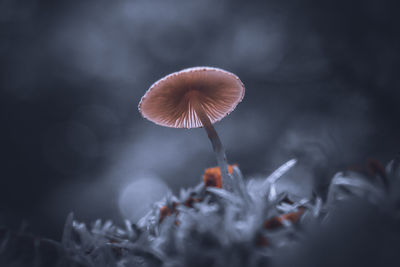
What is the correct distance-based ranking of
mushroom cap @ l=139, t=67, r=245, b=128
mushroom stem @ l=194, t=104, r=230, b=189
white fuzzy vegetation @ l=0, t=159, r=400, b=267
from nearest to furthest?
white fuzzy vegetation @ l=0, t=159, r=400, b=267
mushroom stem @ l=194, t=104, r=230, b=189
mushroom cap @ l=139, t=67, r=245, b=128

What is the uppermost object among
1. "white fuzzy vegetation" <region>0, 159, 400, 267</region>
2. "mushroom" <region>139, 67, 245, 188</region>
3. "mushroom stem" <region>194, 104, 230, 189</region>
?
"mushroom" <region>139, 67, 245, 188</region>

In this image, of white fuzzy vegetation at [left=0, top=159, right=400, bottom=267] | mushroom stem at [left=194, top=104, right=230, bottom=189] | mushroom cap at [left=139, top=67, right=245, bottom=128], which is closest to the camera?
white fuzzy vegetation at [left=0, top=159, right=400, bottom=267]

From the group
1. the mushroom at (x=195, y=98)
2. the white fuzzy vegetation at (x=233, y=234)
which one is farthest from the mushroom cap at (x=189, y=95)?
the white fuzzy vegetation at (x=233, y=234)

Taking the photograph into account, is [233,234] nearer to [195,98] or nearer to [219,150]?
[219,150]

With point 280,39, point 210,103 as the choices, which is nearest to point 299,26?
point 280,39

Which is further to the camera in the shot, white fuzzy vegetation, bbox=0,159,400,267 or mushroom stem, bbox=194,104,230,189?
mushroom stem, bbox=194,104,230,189

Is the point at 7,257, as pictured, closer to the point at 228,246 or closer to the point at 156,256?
the point at 156,256

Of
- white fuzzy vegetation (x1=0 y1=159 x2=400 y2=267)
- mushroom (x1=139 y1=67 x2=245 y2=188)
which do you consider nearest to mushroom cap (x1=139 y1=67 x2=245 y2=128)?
mushroom (x1=139 y1=67 x2=245 y2=188)

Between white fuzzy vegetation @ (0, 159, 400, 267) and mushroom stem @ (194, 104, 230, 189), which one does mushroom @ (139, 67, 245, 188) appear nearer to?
mushroom stem @ (194, 104, 230, 189)
